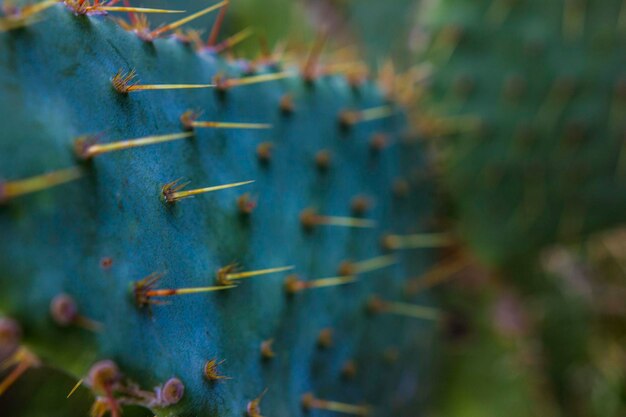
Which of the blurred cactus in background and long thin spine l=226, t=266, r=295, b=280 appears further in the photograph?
long thin spine l=226, t=266, r=295, b=280

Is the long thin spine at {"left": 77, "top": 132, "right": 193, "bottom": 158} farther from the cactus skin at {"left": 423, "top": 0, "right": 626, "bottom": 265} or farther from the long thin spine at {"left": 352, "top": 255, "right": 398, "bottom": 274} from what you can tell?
the cactus skin at {"left": 423, "top": 0, "right": 626, "bottom": 265}

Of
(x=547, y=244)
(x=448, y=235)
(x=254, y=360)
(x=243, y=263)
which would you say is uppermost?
(x=243, y=263)

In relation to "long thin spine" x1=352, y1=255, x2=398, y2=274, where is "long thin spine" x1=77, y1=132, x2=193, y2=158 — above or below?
above

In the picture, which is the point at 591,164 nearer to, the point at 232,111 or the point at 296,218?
the point at 296,218

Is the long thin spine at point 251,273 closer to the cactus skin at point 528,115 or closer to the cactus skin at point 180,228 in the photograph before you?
the cactus skin at point 180,228

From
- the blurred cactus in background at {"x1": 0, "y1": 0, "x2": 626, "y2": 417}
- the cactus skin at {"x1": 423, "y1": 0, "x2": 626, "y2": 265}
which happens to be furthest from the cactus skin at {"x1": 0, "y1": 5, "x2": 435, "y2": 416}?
the cactus skin at {"x1": 423, "y1": 0, "x2": 626, "y2": 265}

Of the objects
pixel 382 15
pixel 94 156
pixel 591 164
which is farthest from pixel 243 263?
pixel 382 15

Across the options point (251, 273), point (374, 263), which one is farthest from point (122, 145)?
point (374, 263)
